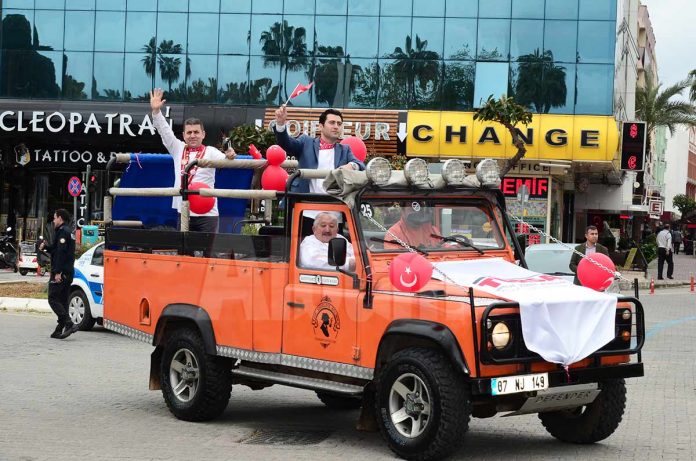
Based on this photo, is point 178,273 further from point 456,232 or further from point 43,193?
point 43,193

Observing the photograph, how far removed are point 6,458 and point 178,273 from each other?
7.84 feet

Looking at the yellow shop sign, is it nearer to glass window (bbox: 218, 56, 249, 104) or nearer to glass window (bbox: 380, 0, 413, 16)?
glass window (bbox: 380, 0, 413, 16)

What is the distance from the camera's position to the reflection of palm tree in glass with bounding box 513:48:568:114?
4322 cm

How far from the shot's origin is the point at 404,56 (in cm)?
4400

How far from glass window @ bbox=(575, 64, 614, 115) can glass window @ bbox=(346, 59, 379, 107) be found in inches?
303

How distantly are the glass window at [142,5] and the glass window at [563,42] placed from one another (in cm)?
1524

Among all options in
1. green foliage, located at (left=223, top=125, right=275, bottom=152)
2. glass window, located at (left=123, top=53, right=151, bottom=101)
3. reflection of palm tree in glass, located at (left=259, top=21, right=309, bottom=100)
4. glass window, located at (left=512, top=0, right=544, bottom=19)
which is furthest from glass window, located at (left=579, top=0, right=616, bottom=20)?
green foliage, located at (left=223, top=125, right=275, bottom=152)

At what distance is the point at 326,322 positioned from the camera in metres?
8.56

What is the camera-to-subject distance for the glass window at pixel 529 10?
4362 cm

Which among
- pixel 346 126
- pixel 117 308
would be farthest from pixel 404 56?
pixel 117 308

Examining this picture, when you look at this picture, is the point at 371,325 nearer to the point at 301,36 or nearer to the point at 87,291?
the point at 87,291

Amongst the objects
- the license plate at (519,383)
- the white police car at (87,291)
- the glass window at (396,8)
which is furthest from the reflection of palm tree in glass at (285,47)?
the license plate at (519,383)

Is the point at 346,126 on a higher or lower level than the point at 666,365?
higher

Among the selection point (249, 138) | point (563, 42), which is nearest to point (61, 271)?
point (249, 138)
